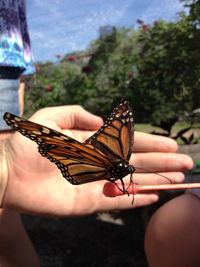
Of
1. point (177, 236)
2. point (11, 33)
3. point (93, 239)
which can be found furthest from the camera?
point (93, 239)

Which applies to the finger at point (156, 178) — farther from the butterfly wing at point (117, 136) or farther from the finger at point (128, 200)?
the butterfly wing at point (117, 136)

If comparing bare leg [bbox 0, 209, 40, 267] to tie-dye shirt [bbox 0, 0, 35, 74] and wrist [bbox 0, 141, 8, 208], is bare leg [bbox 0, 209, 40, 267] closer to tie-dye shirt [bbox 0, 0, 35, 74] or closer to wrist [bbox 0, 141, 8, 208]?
wrist [bbox 0, 141, 8, 208]

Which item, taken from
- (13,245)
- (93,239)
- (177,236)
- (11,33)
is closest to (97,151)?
(177,236)

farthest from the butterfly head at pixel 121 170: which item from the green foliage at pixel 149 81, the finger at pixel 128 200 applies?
the green foliage at pixel 149 81

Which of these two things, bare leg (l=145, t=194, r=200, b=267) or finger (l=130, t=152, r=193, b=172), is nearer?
bare leg (l=145, t=194, r=200, b=267)

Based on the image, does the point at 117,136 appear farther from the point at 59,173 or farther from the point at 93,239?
the point at 93,239

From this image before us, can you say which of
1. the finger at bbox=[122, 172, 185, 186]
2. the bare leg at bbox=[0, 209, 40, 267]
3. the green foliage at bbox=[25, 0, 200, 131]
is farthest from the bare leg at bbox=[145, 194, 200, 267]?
the green foliage at bbox=[25, 0, 200, 131]
